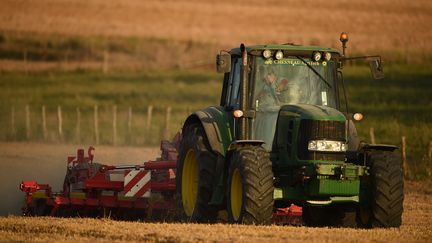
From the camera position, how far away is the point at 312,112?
16.9 metres

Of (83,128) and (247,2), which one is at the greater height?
(247,2)

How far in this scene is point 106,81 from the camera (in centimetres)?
5244

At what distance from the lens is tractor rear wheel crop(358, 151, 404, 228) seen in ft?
54.6

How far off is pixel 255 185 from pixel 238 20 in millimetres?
44296

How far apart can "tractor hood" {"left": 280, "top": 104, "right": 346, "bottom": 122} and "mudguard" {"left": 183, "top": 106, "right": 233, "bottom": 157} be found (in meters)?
0.86

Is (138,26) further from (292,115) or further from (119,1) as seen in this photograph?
(292,115)

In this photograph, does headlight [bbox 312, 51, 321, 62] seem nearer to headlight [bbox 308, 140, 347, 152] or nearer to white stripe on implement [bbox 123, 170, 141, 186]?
headlight [bbox 308, 140, 347, 152]

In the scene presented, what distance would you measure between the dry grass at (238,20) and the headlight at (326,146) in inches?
1471

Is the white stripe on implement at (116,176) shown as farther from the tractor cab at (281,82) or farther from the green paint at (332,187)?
the green paint at (332,187)

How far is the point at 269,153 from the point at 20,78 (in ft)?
120

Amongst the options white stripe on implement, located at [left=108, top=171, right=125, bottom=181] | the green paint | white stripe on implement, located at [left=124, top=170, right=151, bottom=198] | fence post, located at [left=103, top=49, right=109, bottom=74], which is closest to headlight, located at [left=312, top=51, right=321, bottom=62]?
the green paint

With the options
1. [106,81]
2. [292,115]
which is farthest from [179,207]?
[106,81]

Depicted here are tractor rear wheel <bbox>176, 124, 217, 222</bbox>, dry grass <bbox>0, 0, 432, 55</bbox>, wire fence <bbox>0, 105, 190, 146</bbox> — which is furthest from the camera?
dry grass <bbox>0, 0, 432, 55</bbox>

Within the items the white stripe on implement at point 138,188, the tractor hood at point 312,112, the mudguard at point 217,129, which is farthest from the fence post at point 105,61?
the tractor hood at point 312,112
